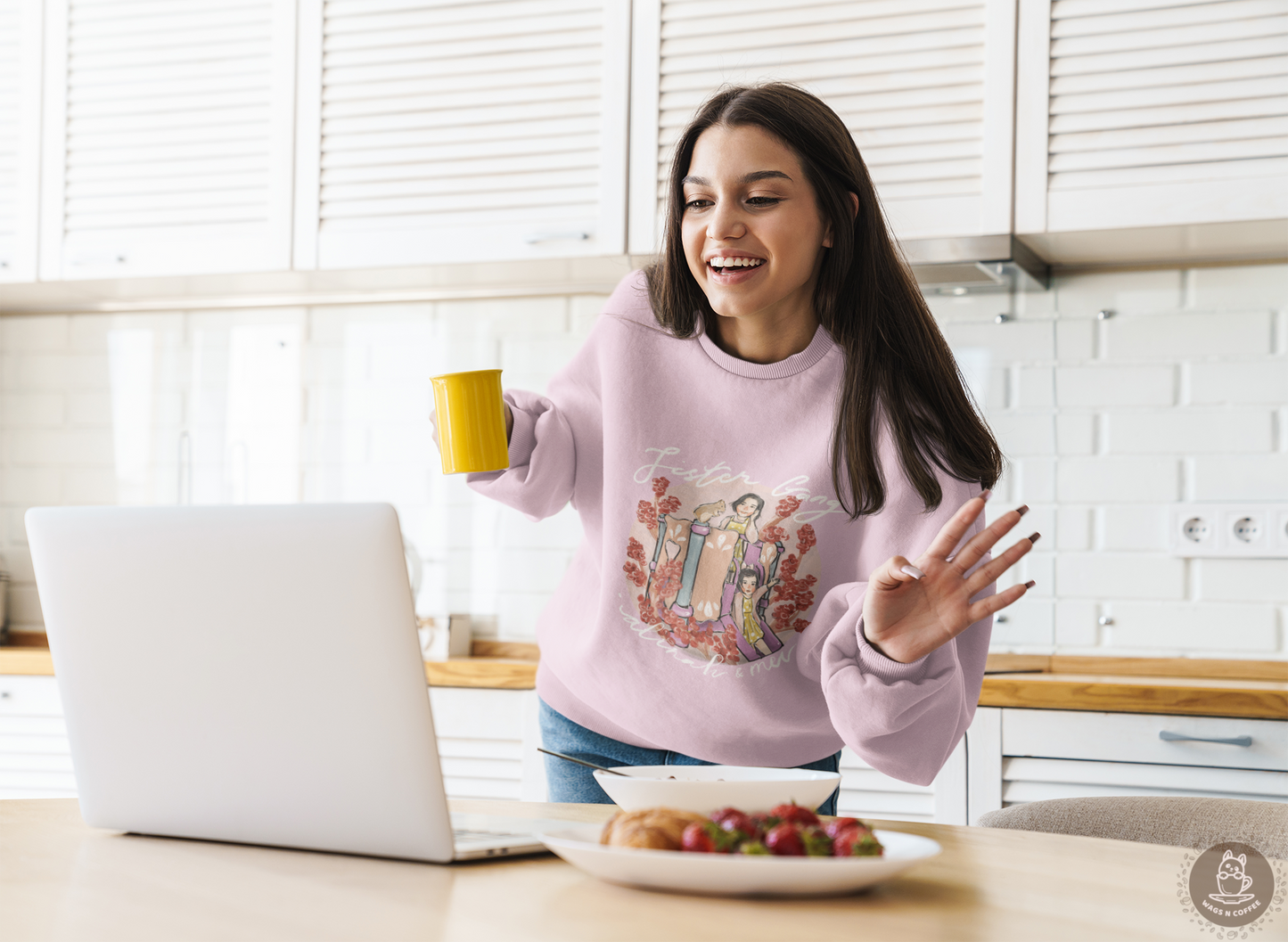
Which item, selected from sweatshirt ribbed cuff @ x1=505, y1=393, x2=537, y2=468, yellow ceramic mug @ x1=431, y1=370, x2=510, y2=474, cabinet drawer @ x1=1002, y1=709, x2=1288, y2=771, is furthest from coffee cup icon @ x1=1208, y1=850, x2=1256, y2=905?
cabinet drawer @ x1=1002, y1=709, x2=1288, y2=771

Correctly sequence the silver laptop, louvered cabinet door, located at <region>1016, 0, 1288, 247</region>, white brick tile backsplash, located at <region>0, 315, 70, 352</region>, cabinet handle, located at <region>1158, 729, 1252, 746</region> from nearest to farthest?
the silver laptop → cabinet handle, located at <region>1158, 729, 1252, 746</region> → louvered cabinet door, located at <region>1016, 0, 1288, 247</region> → white brick tile backsplash, located at <region>0, 315, 70, 352</region>

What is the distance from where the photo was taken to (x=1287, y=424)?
245 cm

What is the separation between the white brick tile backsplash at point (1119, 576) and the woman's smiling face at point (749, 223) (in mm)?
1387

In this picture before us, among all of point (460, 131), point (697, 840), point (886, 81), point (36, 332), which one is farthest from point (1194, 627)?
point (36, 332)

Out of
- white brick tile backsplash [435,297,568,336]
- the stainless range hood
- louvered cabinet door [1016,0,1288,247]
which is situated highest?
louvered cabinet door [1016,0,1288,247]

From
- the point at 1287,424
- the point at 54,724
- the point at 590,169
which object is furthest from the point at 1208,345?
the point at 54,724

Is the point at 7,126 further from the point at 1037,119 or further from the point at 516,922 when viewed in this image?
the point at 516,922

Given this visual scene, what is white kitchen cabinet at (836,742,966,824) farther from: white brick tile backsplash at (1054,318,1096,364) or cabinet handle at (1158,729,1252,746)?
white brick tile backsplash at (1054,318,1096,364)

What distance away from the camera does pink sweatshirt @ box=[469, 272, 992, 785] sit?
1345 mm

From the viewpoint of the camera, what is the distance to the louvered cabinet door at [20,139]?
2.86 meters

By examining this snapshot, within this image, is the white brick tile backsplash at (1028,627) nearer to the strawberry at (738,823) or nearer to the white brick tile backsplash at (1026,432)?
the white brick tile backsplash at (1026,432)

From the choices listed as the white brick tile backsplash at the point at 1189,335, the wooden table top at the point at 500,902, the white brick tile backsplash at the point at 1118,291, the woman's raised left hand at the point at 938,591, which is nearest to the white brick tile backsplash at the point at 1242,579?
the white brick tile backsplash at the point at 1189,335

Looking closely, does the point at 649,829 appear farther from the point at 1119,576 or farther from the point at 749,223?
the point at 1119,576

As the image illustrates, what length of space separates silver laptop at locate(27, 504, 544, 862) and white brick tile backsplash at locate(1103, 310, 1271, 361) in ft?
6.71
